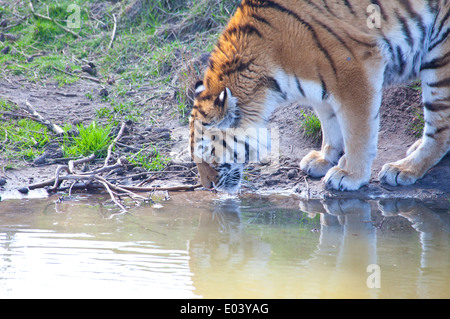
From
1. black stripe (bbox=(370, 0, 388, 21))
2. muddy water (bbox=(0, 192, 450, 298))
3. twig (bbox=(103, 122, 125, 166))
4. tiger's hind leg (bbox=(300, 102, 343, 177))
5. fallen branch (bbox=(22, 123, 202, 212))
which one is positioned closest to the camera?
muddy water (bbox=(0, 192, 450, 298))

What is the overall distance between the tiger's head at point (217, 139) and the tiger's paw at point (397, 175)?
105 centimetres

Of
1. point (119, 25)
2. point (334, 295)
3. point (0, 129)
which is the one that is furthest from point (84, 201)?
point (119, 25)

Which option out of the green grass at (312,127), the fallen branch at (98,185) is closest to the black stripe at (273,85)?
the fallen branch at (98,185)

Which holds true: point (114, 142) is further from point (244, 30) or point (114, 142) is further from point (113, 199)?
point (244, 30)

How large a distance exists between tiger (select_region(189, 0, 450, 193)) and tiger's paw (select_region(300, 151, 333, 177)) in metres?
0.36

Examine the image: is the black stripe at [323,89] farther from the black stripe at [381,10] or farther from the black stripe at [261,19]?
the black stripe at [381,10]

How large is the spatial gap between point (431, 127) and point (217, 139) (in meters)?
1.52

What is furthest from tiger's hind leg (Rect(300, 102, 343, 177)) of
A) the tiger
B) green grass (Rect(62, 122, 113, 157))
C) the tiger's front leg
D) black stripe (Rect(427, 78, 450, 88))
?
green grass (Rect(62, 122, 113, 157))

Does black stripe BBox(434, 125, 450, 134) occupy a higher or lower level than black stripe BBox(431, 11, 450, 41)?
lower

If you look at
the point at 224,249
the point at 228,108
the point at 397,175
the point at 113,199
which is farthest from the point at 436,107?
the point at 113,199

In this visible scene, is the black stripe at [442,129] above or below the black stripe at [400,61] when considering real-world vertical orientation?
below

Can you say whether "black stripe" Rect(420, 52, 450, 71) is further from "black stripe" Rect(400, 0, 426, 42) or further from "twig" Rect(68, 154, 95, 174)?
"twig" Rect(68, 154, 95, 174)

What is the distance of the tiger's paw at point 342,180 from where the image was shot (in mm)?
4117

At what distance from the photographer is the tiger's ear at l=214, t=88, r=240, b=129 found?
3.72m
